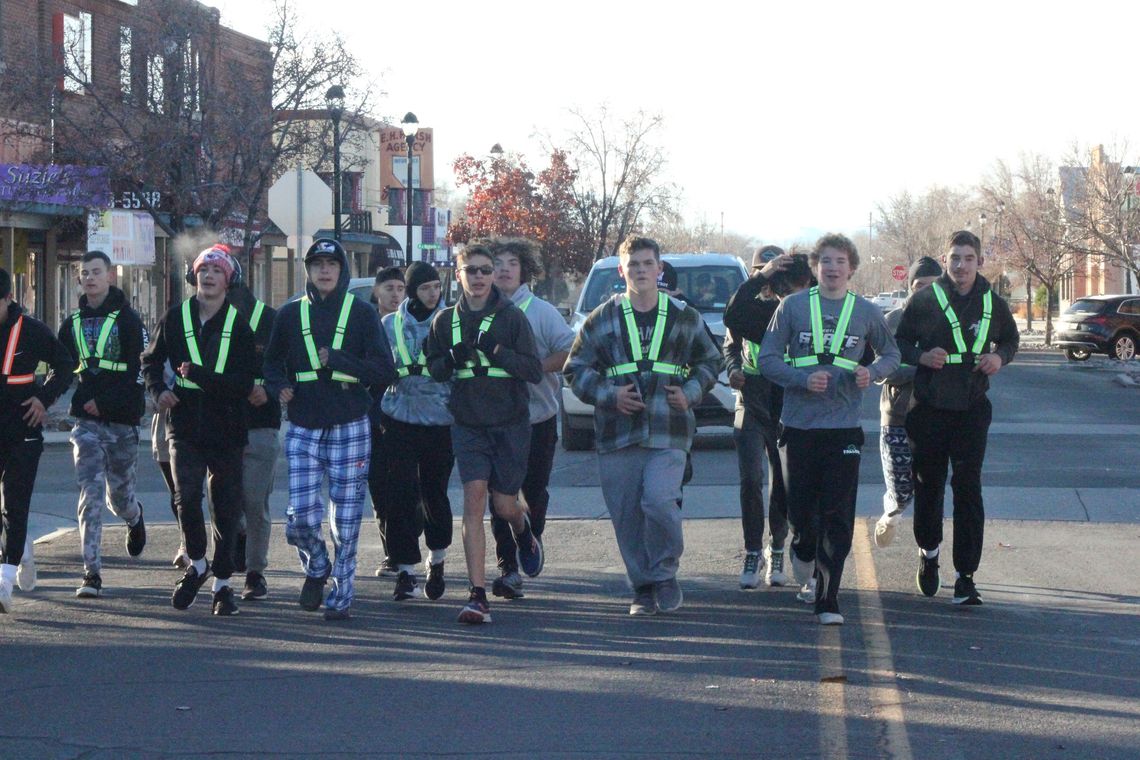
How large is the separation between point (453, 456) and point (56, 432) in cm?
1192

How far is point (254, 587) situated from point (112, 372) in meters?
1.50

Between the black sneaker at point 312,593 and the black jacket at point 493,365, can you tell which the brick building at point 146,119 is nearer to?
the black sneaker at point 312,593

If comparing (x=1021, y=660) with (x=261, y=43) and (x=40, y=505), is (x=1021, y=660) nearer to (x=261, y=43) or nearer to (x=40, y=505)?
(x=40, y=505)

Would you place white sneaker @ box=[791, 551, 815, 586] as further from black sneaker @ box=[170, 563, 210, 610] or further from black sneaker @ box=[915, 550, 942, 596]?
black sneaker @ box=[170, 563, 210, 610]

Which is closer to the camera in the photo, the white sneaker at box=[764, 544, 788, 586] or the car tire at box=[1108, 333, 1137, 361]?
the white sneaker at box=[764, 544, 788, 586]

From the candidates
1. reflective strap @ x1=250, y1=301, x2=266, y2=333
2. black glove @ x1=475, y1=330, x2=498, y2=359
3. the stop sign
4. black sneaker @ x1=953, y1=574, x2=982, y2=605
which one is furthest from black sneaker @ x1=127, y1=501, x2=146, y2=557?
the stop sign

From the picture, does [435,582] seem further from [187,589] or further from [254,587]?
[187,589]

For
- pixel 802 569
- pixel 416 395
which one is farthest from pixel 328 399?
pixel 802 569

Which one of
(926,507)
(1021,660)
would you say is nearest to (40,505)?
(926,507)

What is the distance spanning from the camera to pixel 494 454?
794 centimetres

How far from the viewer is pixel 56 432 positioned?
Answer: 18766 mm

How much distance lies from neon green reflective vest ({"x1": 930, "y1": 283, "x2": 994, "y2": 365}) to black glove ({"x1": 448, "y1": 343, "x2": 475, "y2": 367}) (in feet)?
8.39

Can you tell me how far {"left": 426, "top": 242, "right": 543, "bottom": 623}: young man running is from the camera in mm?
7801

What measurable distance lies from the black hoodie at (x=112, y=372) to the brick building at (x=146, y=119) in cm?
1305
